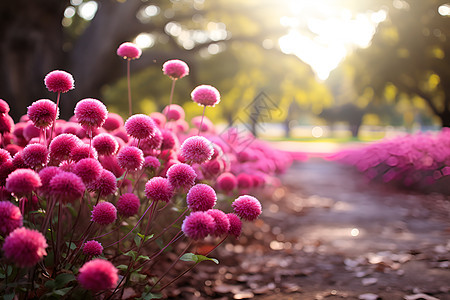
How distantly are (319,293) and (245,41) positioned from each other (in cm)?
978

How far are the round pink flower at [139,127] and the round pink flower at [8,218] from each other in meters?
0.58

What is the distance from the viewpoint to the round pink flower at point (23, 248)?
108 centimetres

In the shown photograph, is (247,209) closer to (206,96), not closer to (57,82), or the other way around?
(206,96)

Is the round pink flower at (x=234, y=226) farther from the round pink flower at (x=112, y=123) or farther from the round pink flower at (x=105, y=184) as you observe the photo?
the round pink flower at (x=112, y=123)

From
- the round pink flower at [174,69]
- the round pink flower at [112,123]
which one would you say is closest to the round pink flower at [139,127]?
the round pink flower at [174,69]

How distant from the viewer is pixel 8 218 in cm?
119

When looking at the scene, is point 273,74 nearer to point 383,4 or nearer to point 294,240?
point 383,4

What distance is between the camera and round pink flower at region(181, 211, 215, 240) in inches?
52.5

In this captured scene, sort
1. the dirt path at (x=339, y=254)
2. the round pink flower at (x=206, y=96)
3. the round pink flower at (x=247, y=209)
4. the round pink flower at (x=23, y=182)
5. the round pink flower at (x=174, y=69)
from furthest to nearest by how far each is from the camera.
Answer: the dirt path at (x=339, y=254) < the round pink flower at (x=174, y=69) < the round pink flower at (x=206, y=96) < the round pink flower at (x=247, y=209) < the round pink flower at (x=23, y=182)

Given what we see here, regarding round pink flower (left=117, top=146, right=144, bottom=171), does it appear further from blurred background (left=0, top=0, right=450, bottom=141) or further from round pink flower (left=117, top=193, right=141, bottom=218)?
blurred background (left=0, top=0, right=450, bottom=141)

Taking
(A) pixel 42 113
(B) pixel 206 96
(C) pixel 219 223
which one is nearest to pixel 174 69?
(B) pixel 206 96

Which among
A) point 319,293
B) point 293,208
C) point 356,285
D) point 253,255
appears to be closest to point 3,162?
point 319,293

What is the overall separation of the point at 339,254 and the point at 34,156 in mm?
2923

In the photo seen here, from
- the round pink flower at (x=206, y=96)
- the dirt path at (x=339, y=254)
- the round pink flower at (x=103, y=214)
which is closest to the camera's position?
the round pink flower at (x=103, y=214)
